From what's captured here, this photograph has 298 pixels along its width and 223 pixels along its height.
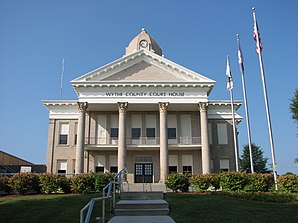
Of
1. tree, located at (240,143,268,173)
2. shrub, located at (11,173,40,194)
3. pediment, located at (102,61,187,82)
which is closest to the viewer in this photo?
shrub, located at (11,173,40,194)

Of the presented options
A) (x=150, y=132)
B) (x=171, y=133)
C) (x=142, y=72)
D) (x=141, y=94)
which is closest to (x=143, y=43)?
(x=142, y=72)

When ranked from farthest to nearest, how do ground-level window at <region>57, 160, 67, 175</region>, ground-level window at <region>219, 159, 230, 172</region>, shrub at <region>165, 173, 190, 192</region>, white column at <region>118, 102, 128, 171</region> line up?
ground-level window at <region>219, 159, 230, 172</region>, ground-level window at <region>57, 160, 67, 175</region>, white column at <region>118, 102, 128, 171</region>, shrub at <region>165, 173, 190, 192</region>

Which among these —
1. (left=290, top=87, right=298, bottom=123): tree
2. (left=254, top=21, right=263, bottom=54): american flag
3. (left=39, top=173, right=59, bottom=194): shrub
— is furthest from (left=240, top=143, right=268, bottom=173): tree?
(left=39, top=173, right=59, bottom=194): shrub

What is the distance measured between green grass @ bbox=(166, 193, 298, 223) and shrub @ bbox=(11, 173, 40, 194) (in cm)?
1079

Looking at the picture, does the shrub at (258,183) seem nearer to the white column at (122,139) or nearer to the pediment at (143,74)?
the white column at (122,139)

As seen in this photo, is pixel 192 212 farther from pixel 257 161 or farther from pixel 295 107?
pixel 257 161

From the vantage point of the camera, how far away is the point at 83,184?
66.4 feet

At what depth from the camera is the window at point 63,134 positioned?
33.2 metres

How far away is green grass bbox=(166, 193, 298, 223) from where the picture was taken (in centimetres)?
1044

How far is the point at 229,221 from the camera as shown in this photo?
10.2 meters

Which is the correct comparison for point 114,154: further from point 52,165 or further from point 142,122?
point 52,165

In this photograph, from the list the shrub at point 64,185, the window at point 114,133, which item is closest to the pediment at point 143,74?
the window at point 114,133

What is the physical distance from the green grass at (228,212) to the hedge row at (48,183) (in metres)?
7.62

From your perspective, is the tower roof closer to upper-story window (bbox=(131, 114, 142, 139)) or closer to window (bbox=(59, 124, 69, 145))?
upper-story window (bbox=(131, 114, 142, 139))
